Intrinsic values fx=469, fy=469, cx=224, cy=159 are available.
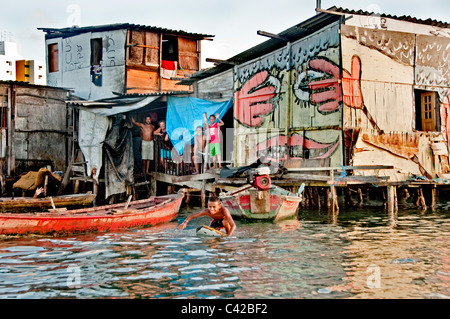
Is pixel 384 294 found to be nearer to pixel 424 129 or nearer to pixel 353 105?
pixel 353 105

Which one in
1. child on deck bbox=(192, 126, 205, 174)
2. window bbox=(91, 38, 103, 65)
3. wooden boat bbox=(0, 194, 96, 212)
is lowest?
wooden boat bbox=(0, 194, 96, 212)

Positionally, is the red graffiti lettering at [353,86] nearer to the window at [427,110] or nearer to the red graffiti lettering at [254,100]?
the red graffiti lettering at [254,100]

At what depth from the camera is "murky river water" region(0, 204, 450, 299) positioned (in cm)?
628

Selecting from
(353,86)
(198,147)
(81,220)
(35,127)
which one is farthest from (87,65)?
(353,86)

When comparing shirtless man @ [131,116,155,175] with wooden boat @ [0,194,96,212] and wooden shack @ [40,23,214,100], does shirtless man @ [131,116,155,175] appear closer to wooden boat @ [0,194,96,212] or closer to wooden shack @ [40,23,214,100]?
wooden boat @ [0,194,96,212]

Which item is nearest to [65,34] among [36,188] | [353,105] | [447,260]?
[36,188]

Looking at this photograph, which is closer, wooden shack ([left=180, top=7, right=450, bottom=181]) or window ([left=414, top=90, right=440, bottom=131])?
wooden shack ([left=180, top=7, right=450, bottom=181])

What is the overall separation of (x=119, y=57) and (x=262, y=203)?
46.0 ft

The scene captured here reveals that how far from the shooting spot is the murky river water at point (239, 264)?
20.6ft

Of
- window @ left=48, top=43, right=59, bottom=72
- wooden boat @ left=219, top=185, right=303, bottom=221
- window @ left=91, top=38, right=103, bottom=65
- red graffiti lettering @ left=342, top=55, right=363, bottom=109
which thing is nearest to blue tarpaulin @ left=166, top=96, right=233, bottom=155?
red graffiti lettering @ left=342, top=55, right=363, bottom=109

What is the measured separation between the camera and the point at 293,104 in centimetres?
1553

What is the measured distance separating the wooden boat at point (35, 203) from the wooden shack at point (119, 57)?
323 inches

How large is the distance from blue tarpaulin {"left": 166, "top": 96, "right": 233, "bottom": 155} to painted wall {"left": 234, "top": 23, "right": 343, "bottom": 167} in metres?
0.86
